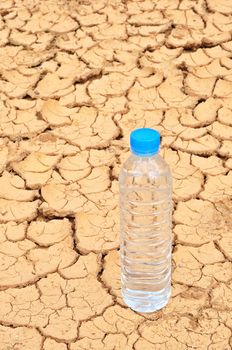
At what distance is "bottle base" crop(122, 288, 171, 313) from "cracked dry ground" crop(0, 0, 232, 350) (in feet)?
0.11

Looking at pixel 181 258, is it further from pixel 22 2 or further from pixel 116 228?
pixel 22 2

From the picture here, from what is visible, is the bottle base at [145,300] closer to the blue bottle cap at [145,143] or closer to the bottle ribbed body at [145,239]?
the bottle ribbed body at [145,239]

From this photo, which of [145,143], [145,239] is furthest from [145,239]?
[145,143]

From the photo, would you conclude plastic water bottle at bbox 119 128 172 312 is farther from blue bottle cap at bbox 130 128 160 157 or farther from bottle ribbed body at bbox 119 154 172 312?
blue bottle cap at bbox 130 128 160 157

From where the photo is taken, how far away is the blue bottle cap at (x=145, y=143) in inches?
113

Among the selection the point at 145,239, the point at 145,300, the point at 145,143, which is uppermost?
the point at 145,143

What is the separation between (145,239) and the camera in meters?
3.38

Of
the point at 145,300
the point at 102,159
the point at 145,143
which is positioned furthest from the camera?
the point at 102,159

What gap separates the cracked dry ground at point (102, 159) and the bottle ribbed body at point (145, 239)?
0.07 meters

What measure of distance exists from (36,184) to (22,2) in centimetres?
164

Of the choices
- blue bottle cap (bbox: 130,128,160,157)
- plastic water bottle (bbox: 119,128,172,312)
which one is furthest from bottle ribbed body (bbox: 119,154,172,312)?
blue bottle cap (bbox: 130,128,160,157)

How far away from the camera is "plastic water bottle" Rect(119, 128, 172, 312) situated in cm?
333

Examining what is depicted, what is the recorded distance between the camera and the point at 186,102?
14.4 feet

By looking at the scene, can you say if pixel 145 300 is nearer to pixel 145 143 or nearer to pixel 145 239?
pixel 145 239
